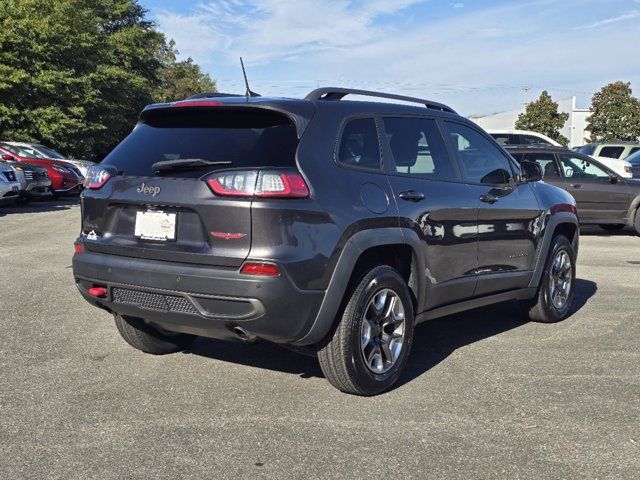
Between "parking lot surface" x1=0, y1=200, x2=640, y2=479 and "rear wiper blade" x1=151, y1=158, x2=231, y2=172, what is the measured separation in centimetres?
135

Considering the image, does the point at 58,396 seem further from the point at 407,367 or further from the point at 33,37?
the point at 33,37

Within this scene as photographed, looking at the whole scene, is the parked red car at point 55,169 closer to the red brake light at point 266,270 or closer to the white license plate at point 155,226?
the white license plate at point 155,226

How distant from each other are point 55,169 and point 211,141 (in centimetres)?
1778

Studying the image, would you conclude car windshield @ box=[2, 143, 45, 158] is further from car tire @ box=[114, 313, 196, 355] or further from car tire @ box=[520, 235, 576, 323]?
car tire @ box=[520, 235, 576, 323]

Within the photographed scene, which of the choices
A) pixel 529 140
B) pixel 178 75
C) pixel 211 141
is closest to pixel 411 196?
pixel 211 141

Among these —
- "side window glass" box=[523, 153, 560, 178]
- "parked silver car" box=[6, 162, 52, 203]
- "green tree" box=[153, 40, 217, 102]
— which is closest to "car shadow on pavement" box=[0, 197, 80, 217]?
"parked silver car" box=[6, 162, 52, 203]

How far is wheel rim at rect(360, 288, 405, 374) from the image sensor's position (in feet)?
13.9

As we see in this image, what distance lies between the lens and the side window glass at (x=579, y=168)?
513 inches

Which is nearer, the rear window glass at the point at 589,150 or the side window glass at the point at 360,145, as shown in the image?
the side window glass at the point at 360,145

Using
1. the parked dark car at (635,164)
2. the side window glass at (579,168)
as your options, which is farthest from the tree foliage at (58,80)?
the side window glass at (579,168)

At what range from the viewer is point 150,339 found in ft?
16.4

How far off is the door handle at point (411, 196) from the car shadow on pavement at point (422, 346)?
1.16 metres

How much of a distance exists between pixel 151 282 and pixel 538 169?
3544mm

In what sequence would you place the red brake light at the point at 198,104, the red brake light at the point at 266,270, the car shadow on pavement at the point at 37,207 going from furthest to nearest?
the car shadow on pavement at the point at 37,207, the red brake light at the point at 198,104, the red brake light at the point at 266,270
